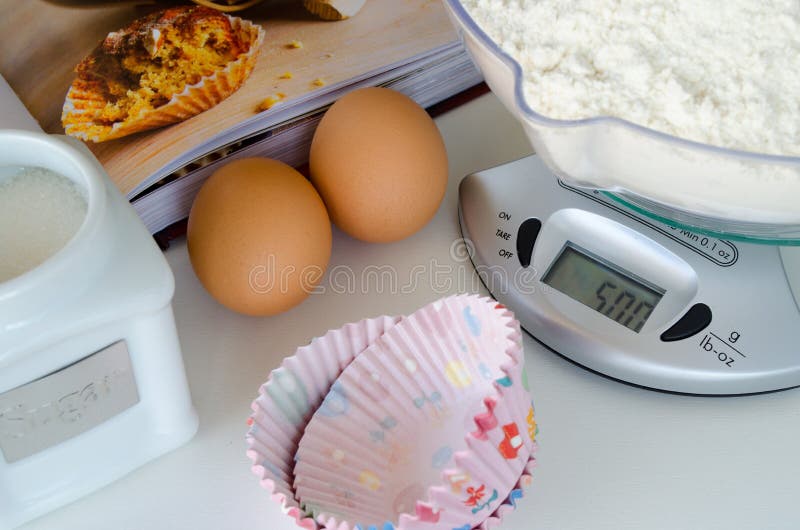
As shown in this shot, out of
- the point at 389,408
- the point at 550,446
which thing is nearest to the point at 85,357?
the point at 389,408

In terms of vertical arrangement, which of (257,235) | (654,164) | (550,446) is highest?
(654,164)

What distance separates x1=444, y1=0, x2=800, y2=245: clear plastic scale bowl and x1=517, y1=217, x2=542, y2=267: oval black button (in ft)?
0.39

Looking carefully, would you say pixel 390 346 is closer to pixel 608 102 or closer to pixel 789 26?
A: pixel 608 102

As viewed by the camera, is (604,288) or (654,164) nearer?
(654,164)

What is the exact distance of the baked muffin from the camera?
0.63 m

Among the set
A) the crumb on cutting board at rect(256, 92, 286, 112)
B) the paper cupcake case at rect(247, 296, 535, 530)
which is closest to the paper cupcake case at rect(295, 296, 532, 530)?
the paper cupcake case at rect(247, 296, 535, 530)

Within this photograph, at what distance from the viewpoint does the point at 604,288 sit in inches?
23.9

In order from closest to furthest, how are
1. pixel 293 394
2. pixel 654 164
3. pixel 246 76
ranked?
1. pixel 654 164
2. pixel 293 394
3. pixel 246 76

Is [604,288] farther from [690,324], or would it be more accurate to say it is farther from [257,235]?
[257,235]

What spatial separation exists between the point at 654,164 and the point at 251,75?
14.0 inches

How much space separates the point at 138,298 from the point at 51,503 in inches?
7.1

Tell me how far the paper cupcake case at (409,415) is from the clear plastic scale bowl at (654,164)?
0.38ft

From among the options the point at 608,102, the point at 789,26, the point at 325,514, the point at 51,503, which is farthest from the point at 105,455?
the point at 789,26

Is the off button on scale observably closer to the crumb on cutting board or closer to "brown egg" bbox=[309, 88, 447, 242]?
"brown egg" bbox=[309, 88, 447, 242]
